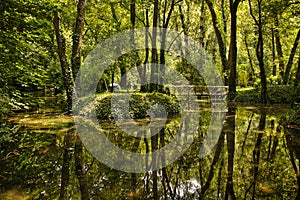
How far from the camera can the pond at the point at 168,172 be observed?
148 inches

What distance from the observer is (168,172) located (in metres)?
4.70

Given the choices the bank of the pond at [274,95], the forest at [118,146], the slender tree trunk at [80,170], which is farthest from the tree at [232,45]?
the slender tree trunk at [80,170]

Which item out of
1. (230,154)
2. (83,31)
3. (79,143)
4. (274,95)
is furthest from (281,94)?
(79,143)

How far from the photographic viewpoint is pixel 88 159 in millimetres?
5332

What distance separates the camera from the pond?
3.77 m

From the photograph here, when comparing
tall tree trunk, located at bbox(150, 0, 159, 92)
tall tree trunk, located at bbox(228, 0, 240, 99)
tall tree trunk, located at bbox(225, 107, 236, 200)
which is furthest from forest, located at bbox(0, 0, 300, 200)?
tall tree trunk, located at bbox(228, 0, 240, 99)

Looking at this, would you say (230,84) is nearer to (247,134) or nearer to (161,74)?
(161,74)

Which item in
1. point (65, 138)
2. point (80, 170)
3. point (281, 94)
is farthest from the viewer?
point (281, 94)

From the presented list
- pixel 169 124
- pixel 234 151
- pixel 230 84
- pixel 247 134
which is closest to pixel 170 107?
pixel 169 124

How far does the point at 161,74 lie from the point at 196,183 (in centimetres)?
1355

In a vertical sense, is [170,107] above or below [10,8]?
below

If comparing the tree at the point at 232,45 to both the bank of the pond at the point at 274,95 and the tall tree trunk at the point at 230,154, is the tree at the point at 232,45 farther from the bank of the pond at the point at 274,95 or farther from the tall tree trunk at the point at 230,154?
the tall tree trunk at the point at 230,154

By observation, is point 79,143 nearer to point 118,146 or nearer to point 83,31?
point 118,146

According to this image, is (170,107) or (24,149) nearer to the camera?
(24,149)
